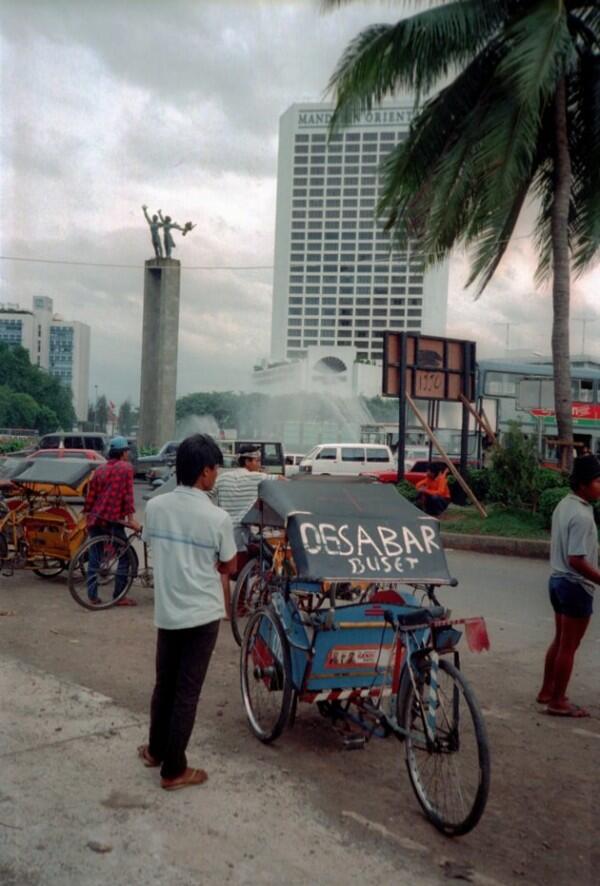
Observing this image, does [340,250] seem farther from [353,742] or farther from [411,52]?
[353,742]

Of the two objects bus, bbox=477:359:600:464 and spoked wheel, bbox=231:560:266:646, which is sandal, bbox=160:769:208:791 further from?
bus, bbox=477:359:600:464

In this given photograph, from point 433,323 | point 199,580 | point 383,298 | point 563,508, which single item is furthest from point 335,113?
point 383,298

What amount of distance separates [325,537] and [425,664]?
920 millimetres

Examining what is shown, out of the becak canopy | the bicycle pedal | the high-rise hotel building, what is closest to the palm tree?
the high-rise hotel building

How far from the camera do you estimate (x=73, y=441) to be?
101ft

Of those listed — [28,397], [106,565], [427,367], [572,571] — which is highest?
[28,397]

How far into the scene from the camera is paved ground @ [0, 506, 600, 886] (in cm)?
346

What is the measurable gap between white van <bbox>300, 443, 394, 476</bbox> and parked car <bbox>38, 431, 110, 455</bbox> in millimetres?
7385

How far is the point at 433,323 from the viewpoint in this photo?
8669cm

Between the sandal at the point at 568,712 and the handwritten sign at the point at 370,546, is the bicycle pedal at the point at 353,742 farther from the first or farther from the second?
the sandal at the point at 568,712

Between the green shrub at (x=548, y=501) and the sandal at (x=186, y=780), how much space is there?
39.3ft

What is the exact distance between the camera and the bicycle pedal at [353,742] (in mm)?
4473

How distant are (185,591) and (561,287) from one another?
13.2m

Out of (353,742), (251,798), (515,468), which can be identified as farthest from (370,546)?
(515,468)
